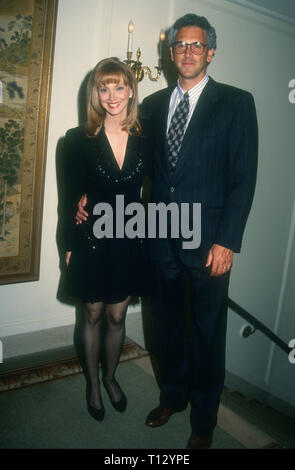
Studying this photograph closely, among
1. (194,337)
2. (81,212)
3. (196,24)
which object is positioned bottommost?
(194,337)

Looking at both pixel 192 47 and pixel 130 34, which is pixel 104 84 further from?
pixel 130 34

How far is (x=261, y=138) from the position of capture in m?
4.33

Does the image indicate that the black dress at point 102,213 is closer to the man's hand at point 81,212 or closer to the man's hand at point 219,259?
the man's hand at point 81,212

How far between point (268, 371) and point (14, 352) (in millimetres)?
3976

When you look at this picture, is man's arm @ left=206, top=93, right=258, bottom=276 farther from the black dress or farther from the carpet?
the carpet

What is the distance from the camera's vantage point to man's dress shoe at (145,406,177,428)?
7.04 ft

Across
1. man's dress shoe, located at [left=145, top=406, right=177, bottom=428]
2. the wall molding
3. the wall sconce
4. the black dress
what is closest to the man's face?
the black dress

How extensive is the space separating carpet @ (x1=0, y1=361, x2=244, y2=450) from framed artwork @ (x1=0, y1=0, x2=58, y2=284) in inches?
33.4

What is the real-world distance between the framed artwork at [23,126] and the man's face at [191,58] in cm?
104

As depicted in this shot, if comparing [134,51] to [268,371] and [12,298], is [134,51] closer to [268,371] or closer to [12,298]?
[12,298]

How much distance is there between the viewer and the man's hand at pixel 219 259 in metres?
1.89

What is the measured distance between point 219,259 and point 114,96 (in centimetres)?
98

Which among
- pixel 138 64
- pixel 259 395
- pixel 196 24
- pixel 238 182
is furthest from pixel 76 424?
pixel 259 395

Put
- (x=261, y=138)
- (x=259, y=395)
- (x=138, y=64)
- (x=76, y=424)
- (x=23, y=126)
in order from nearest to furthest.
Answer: (x=76, y=424) → (x=23, y=126) → (x=138, y=64) → (x=261, y=138) → (x=259, y=395)
